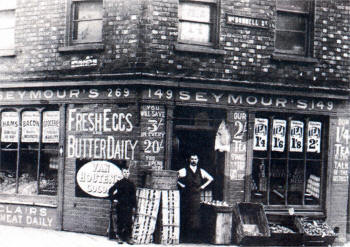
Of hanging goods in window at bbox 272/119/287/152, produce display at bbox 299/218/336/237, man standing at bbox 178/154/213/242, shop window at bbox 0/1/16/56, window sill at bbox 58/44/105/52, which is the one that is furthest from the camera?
shop window at bbox 0/1/16/56

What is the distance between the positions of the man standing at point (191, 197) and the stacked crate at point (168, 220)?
19.8 inches

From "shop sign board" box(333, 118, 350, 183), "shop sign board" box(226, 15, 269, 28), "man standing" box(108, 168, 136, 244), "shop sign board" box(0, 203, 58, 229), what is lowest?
"shop sign board" box(0, 203, 58, 229)

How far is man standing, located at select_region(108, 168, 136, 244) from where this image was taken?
35.2 ft

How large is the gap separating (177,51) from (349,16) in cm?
473

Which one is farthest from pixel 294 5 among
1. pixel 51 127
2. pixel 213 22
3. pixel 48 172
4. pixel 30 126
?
pixel 48 172

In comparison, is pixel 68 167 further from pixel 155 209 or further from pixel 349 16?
pixel 349 16

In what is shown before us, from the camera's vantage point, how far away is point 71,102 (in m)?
12.4

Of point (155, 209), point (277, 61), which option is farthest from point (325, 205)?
point (155, 209)

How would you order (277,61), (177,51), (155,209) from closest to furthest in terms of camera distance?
(155,209), (177,51), (277,61)

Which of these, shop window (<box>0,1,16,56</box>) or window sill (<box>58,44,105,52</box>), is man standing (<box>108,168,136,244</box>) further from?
shop window (<box>0,1,16,56</box>)

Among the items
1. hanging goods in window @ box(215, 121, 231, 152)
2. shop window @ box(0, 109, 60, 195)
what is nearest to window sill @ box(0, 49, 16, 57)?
shop window @ box(0, 109, 60, 195)

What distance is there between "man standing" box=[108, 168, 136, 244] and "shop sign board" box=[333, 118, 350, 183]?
17.4 feet

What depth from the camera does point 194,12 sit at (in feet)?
39.9

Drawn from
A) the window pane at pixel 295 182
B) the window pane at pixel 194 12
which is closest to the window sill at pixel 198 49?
the window pane at pixel 194 12
